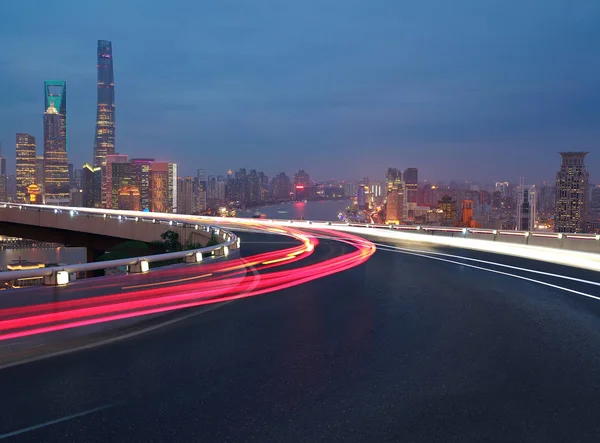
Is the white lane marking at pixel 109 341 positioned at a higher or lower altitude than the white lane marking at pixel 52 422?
lower

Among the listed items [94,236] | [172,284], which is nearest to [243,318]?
[172,284]

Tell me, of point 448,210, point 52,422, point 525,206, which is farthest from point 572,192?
point 52,422

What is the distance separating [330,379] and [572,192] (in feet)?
470

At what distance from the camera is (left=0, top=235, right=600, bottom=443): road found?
15.0 ft

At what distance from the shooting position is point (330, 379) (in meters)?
5.89

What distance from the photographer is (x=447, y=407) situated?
5086 millimetres

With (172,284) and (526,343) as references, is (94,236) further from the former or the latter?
(526,343)

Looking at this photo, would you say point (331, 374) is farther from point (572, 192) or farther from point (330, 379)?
point (572, 192)

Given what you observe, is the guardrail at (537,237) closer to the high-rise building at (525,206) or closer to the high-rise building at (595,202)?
the high-rise building at (525,206)

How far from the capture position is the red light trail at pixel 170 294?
8.00 m

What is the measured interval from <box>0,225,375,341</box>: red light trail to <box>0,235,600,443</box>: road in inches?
39.8

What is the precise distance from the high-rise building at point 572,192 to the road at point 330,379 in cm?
12585

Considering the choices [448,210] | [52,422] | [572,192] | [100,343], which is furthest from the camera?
[448,210]

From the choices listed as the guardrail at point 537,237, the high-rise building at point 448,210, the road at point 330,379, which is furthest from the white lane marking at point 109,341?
the high-rise building at point 448,210
